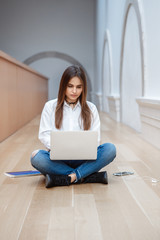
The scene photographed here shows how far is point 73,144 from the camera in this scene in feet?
7.57

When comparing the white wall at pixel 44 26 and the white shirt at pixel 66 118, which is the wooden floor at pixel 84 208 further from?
the white wall at pixel 44 26

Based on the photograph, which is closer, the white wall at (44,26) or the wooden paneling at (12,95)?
Result: the wooden paneling at (12,95)

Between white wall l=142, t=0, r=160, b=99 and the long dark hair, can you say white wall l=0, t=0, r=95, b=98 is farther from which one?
the long dark hair

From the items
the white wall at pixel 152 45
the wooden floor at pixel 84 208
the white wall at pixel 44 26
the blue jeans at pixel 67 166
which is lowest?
the wooden floor at pixel 84 208

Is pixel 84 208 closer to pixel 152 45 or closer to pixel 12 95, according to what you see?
pixel 152 45

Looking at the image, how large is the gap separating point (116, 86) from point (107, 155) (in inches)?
232

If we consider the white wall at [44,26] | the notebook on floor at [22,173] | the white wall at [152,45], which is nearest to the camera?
the notebook on floor at [22,173]

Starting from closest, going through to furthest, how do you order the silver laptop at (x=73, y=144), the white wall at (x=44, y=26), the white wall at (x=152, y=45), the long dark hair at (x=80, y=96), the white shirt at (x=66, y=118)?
the silver laptop at (x=73, y=144) → the long dark hair at (x=80, y=96) → the white shirt at (x=66, y=118) → the white wall at (x=152, y=45) → the white wall at (x=44, y=26)

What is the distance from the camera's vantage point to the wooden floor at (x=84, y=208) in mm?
1667

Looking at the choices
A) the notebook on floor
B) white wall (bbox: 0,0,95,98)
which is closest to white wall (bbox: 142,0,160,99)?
the notebook on floor

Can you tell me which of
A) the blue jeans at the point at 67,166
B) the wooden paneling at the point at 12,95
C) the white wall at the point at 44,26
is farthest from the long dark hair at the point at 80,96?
the white wall at the point at 44,26

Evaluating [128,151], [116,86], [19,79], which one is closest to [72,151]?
[128,151]

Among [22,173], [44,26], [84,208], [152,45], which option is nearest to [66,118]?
[22,173]

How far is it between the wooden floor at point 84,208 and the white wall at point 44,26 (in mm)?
12254
